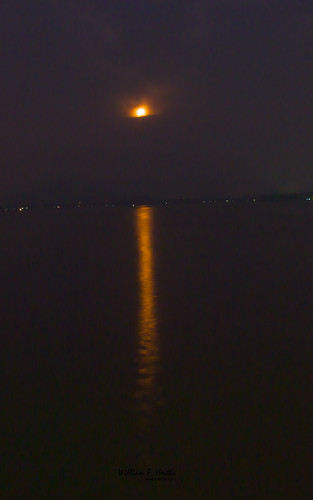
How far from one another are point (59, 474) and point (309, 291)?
384 inches

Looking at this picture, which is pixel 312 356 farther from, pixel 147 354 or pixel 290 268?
pixel 290 268

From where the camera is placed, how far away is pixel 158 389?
7.55m

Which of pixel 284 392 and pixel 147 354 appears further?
pixel 147 354

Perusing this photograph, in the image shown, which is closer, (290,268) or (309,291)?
(309,291)

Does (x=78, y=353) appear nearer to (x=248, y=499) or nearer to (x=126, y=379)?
(x=126, y=379)

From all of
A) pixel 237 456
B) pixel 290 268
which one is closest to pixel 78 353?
pixel 237 456

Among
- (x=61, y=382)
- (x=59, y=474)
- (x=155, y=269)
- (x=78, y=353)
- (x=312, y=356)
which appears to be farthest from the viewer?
(x=155, y=269)

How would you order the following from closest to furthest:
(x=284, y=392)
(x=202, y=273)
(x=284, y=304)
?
(x=284, y=392) → (x=284, y=304) → (x=202, y=273)

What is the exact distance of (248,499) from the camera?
507 cm

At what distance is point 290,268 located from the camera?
58.4 ft

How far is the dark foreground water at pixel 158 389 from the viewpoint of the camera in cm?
546

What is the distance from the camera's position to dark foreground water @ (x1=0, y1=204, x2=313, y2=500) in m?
5.46

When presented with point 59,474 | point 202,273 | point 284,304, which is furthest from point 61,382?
point 202,273

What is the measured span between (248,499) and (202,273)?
12537 millimetres
